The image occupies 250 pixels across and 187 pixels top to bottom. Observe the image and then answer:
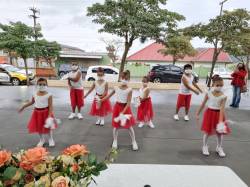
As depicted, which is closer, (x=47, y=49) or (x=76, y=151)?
(x=76, y=151)

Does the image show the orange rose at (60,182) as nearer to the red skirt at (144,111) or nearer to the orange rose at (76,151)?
the orange rose at (76,151)

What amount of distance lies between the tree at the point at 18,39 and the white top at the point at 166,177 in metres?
18.0

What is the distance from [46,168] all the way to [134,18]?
1419 cm

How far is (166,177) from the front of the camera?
2.02 metres

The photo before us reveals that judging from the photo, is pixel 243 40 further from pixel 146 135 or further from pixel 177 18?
pixel 146 135

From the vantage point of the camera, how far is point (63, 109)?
8.76m

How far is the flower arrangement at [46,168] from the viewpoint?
1227 millimetres

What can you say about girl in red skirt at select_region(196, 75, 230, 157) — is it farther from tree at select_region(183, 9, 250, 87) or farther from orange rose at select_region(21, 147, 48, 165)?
tree at select_region(183, 9, 250, 87)

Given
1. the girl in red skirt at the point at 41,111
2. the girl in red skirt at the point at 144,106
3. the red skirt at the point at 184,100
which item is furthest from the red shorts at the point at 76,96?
the red skirt at the point at 184,100

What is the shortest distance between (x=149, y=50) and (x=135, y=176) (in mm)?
40792

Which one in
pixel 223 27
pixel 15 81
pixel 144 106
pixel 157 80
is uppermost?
pixel 223 27

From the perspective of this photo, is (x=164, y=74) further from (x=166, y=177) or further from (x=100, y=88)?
(x=166, y=177)

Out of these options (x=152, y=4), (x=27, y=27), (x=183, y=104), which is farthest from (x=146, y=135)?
(x=27, y=27)

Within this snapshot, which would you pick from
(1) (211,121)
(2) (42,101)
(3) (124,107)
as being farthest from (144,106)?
(2) (42,101)
